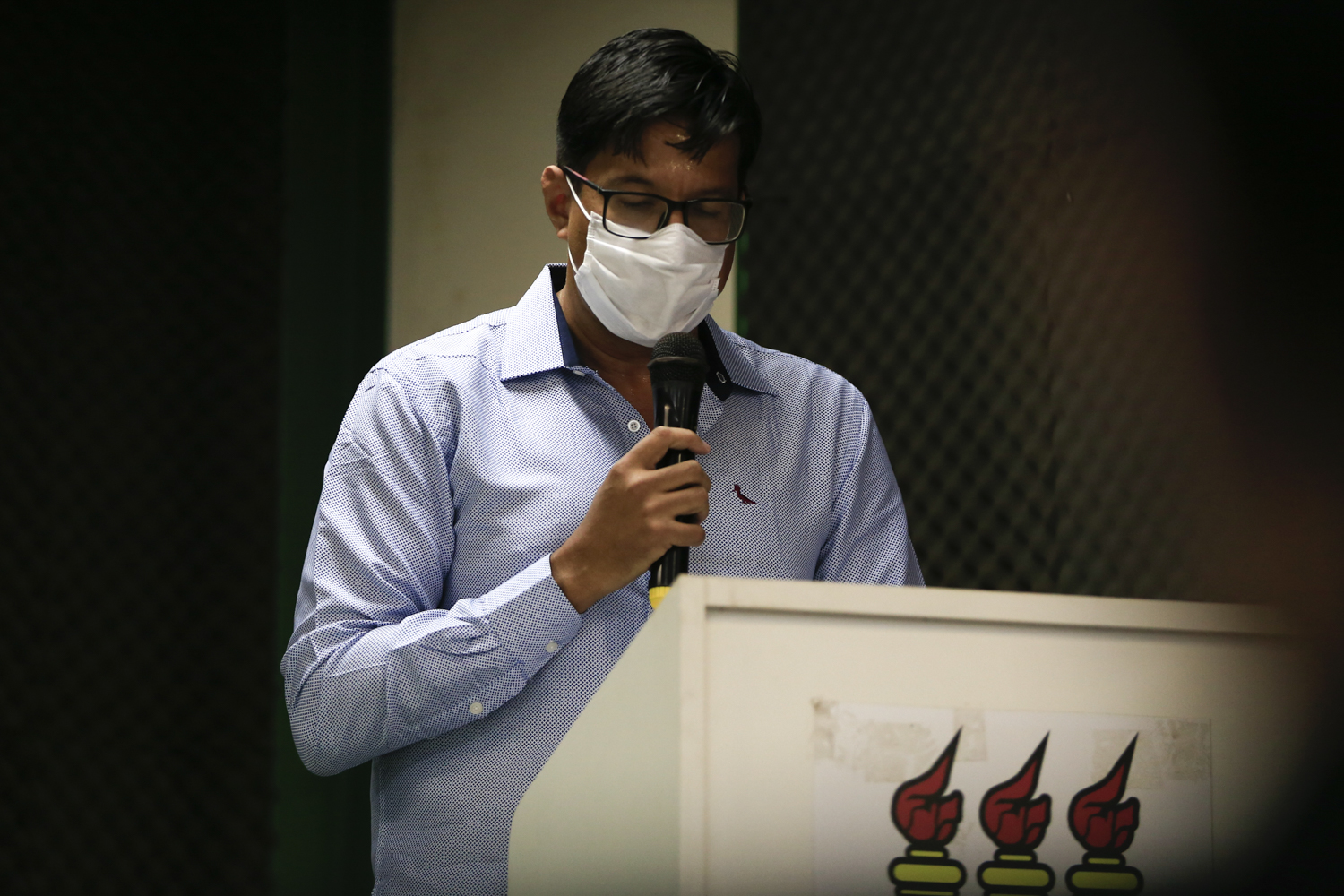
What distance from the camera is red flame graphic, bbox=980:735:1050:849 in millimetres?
681

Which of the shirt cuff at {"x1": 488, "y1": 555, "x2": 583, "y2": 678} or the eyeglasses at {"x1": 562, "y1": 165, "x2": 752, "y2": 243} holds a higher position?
the eyeglasses at {"x1": 562, "y1": 165, "x2": 752, "y2": 243}

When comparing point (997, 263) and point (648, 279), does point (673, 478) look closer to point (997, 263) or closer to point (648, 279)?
point (648, 279)

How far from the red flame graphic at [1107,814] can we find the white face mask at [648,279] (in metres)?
0.76

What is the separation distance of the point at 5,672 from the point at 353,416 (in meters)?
1.79

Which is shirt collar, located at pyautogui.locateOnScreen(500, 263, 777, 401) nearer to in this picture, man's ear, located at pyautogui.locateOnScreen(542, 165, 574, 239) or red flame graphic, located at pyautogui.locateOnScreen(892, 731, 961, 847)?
man's ear, located at pyautogui.locateOnScreen(542, 165, 574, 239)

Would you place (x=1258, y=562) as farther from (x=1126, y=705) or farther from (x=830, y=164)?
(x=830, y=164)

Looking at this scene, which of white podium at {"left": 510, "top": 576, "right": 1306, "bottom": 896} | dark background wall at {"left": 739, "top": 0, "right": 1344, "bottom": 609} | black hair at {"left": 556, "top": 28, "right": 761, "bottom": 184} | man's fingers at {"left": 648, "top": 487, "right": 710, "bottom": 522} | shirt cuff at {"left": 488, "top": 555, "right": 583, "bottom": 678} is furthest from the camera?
dark background wall at {"left": 739, "top": 0, "right": 1344, "bottom": 609}

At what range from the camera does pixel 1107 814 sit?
2.30ft

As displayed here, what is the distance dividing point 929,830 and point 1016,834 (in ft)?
0.18

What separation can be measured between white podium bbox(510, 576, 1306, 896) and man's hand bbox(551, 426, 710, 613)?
24 cm

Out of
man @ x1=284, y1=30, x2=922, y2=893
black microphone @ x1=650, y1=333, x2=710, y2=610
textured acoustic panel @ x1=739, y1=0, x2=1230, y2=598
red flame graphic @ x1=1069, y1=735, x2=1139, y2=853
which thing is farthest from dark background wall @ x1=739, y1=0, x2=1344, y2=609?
red flame graphic @ x1=1069, y1=735, x2=1139, y2=853

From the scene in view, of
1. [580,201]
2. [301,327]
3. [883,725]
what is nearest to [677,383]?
[580,201]

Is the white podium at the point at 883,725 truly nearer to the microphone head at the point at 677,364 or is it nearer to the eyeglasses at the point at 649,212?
the microphone head at the point at 677,364

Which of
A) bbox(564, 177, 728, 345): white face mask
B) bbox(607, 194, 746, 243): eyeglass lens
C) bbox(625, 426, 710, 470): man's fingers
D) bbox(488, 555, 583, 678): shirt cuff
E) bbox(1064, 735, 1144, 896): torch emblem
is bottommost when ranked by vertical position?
bbox(1064, 735, 1144, 896): torch emblem
